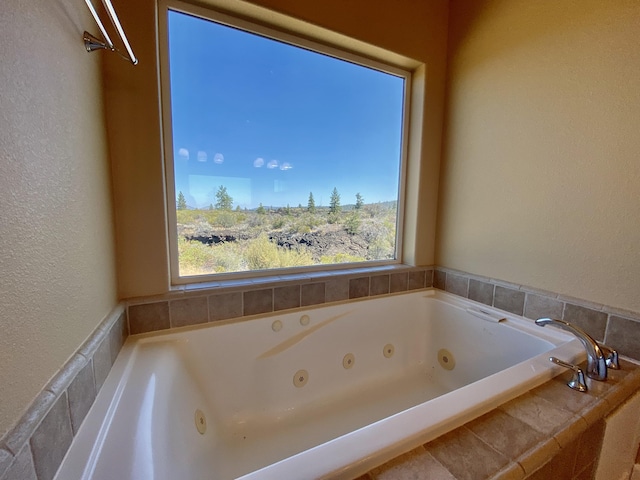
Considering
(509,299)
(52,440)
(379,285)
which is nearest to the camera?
(52,440)

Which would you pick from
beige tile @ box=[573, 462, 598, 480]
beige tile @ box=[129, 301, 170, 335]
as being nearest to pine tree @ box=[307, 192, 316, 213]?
beige tile @ box=[129, 301, 170, 335]

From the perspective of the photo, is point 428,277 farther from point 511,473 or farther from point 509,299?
point 511,473

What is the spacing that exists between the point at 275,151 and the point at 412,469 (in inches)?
56.1

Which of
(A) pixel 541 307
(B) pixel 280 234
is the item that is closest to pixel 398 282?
(A) pixel 541 307

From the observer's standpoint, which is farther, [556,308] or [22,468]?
[556,308]

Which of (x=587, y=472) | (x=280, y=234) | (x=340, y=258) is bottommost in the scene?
(x=587, y=472)

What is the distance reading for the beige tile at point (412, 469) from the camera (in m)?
0.59

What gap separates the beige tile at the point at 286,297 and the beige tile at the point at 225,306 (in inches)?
7.3

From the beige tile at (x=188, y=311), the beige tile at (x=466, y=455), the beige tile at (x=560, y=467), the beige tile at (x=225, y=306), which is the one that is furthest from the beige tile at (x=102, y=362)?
the beige tile at (x=560, y=467)

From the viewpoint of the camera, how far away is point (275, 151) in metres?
1.50

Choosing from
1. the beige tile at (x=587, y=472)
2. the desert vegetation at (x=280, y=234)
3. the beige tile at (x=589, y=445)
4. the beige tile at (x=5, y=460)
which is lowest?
the beige tile at (x=587, y=472)

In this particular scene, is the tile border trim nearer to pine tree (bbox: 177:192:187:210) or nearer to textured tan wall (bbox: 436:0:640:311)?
pine tree (bbox: 177:192:187:210)

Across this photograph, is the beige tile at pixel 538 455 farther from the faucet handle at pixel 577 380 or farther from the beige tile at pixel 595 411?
the faucet handle at pixel 577 380

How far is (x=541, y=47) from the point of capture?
1.29 m
